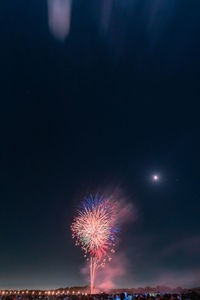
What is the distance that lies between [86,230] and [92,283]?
16076mm

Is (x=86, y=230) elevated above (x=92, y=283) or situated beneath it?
elevated above

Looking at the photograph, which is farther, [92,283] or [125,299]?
[92,283]

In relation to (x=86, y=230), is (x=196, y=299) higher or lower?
lower

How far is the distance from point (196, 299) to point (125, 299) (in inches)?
434

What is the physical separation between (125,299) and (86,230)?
35.5 meters

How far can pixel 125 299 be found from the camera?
24844mm

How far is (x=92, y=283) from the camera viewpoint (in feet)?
202

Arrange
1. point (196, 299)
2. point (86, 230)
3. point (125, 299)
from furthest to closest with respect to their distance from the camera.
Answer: point (86, 230), point (196, 299), point (125, 299)

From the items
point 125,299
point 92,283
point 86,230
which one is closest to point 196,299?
point 125,299

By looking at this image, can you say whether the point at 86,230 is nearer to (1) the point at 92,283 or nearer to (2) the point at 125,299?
(1) the point at 92,283

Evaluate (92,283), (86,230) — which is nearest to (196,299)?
(86,230)

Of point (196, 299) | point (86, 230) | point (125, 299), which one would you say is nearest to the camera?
point (125, 299)

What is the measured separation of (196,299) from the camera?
2878cm

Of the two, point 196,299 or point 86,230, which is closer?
point 196,299
